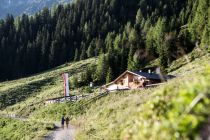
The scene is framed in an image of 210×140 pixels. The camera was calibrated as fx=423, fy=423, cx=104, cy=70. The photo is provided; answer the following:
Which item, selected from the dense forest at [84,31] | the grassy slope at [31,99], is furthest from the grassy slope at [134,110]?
the dense forest at [84,31]

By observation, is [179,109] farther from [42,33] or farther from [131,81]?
[42,33]

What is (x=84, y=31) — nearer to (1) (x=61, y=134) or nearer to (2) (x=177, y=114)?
(1) (x=61, y=134)

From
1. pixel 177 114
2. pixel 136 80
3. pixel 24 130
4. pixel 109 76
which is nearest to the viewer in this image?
pixel 177 114

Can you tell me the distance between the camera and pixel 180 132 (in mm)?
5504

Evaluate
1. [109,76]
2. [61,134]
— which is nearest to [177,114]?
[61,134]

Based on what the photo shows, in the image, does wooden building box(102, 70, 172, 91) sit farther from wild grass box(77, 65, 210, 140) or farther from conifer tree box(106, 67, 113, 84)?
wild grass box(77, 65, 210, 140)

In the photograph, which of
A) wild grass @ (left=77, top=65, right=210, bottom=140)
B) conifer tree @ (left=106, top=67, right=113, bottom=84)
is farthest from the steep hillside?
wild grass @ (left=77, top=65, right=210, bottom=140)

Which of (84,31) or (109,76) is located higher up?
(84,31)

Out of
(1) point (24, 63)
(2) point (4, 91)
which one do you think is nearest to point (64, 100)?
(2) point (4, 91)

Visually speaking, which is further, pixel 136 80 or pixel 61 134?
pixel 136 80

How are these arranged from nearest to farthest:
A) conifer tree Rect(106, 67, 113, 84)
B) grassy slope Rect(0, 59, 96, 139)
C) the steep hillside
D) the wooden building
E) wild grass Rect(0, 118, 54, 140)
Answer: wild grass Rect(0, 118, 54, 140)
grassy slope Rect(0, 59, 96, 139)
the wooden building
the steep hillside
conifer tree Rect(106, 67, 113, 84)

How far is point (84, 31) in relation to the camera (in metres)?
170

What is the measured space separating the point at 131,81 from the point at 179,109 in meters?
69.7

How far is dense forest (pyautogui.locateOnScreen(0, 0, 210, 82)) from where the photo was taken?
431 feet
